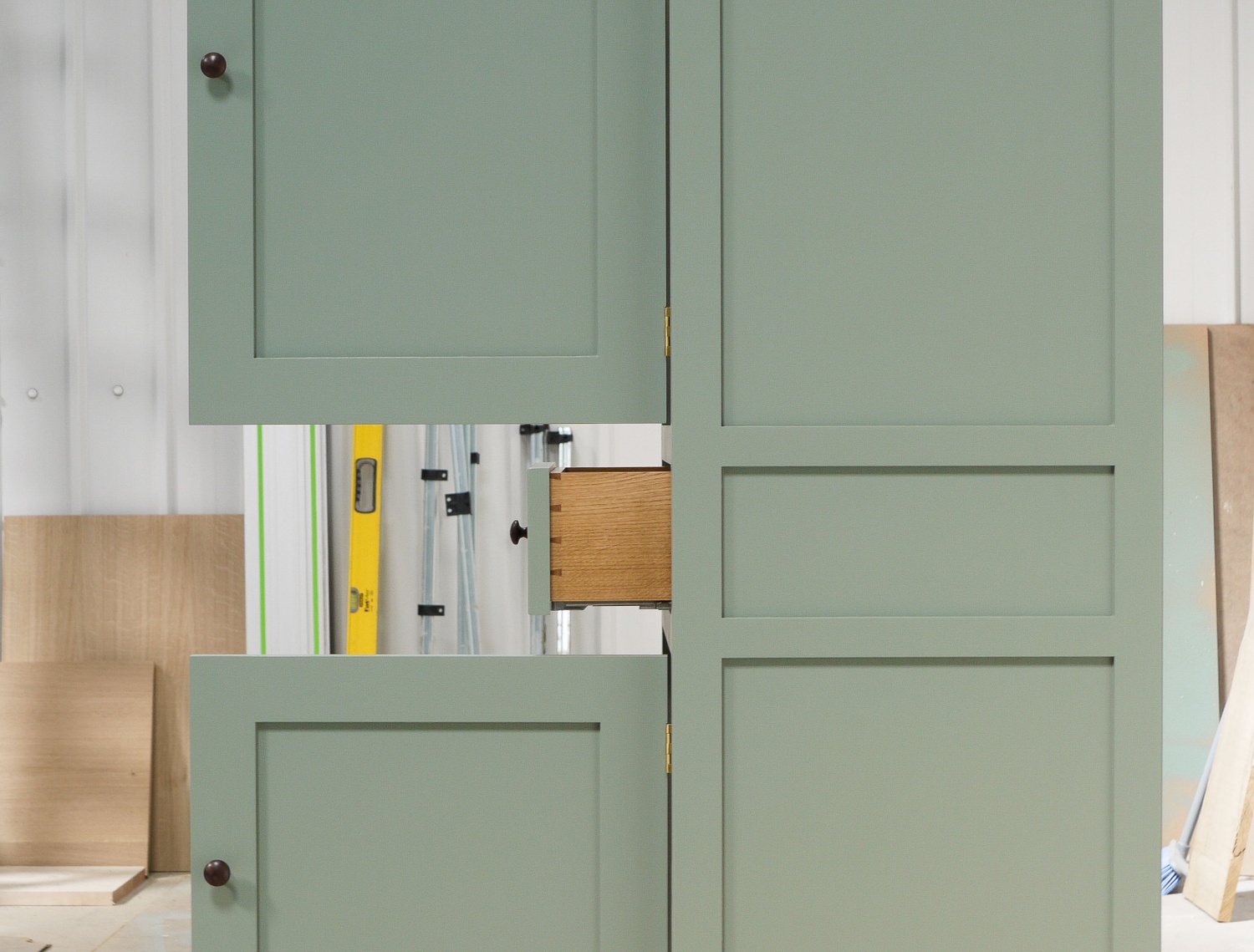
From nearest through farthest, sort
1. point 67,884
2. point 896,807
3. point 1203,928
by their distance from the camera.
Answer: point 896,807
point 1203,928
point 67,884

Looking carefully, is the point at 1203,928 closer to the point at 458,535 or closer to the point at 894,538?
the point at 894,538

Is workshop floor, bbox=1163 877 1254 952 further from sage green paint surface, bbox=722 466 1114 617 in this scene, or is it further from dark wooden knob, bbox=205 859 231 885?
dark wooden knob, bbox=205 859 231 885

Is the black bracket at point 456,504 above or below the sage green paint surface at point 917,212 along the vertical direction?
below

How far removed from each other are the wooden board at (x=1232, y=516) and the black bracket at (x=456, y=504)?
213 centimetres

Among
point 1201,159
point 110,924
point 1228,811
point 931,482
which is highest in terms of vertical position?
point 1201,159

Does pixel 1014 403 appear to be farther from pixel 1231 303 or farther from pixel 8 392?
pixel 8 392

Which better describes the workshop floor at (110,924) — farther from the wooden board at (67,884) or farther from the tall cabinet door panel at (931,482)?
the tall cabinet door panel at (931,482)

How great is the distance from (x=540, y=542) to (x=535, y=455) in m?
1.71

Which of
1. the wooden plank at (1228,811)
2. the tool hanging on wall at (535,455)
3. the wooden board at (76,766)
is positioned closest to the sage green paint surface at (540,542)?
the tool hanging on wall at (535,455)

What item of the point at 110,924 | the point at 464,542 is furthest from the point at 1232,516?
the point at 110,924

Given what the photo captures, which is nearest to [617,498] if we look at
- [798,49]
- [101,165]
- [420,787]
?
[420,787]

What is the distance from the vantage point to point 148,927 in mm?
2279

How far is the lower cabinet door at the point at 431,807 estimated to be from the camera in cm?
104

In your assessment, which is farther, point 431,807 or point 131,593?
point 131,593
